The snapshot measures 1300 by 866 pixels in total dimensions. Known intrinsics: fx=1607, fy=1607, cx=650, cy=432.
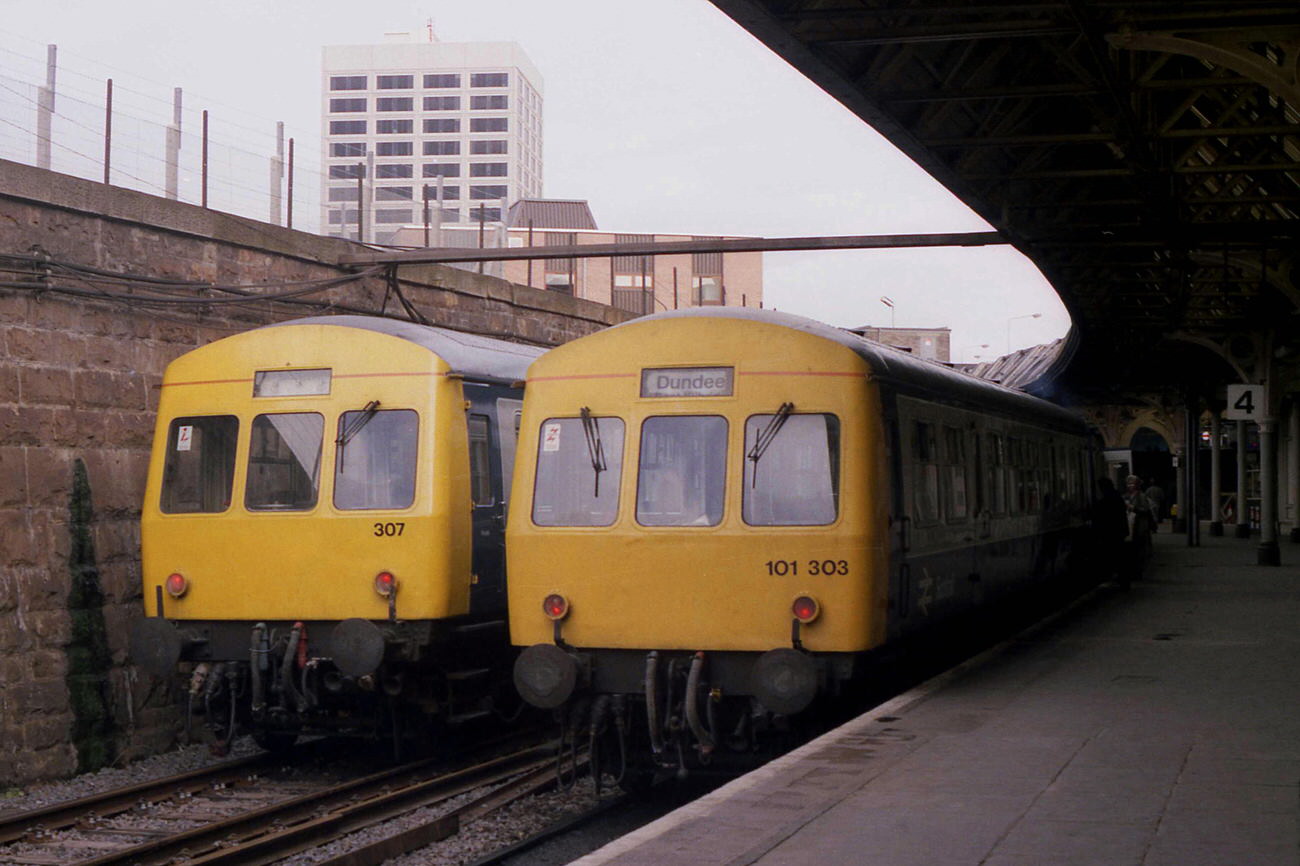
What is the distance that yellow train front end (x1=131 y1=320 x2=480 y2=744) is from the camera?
10586mm

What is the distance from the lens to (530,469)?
9844 millimetres

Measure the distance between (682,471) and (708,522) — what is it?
0.37 metres

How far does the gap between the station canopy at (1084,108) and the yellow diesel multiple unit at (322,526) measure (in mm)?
3489

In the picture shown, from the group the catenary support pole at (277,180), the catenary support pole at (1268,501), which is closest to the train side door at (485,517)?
the catenary support pole at (277,180)

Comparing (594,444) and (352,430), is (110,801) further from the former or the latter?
(594,444)

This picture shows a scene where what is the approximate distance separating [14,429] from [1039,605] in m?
12.1

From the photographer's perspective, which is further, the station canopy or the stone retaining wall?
the stone retaining wall

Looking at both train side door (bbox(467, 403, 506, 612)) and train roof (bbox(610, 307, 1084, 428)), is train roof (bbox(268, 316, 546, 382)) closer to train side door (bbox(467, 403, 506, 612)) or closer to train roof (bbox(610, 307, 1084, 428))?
train side door (bbox(467, 403, 506, 612))

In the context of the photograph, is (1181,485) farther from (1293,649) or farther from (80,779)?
(80,779)

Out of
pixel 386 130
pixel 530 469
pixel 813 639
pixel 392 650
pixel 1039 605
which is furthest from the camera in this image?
pixel 386 130

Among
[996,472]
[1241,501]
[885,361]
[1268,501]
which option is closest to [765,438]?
[885,361]

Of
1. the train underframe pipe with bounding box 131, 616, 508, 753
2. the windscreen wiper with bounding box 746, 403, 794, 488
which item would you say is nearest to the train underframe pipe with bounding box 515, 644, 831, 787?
the windscreen wiper with bounding box 746, 403, 794, 488

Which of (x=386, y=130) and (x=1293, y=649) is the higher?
(x=386, y=130)

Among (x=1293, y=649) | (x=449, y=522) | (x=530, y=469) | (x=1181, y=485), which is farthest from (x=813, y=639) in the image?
(x=1181, y=485)
